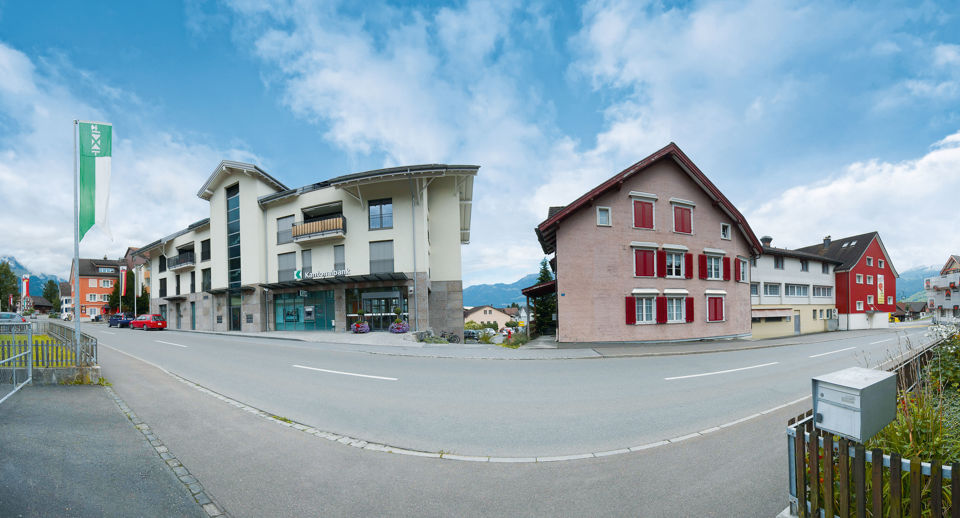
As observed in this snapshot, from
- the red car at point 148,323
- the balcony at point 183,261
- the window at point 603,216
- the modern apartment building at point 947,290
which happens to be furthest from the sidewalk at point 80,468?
the modern apartment building at point 947,290

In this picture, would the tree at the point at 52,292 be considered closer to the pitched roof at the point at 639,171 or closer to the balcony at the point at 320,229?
the balcony at the point at 320,229

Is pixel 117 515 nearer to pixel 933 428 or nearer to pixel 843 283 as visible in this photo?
pixel 933 428

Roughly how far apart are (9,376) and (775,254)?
44658 millimetres

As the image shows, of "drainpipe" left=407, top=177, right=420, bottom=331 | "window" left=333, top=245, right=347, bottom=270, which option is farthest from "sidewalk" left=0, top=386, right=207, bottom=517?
"window" left=333, top=245, right=347, bottom=270

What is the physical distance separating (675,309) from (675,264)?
256 centimetres

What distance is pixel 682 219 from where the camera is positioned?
72.9ft

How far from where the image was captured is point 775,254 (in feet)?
111

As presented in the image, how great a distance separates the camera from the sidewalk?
137 inches

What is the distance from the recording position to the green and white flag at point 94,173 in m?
9.12

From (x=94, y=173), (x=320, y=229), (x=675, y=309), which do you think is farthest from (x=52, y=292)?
(x=675, y=309)

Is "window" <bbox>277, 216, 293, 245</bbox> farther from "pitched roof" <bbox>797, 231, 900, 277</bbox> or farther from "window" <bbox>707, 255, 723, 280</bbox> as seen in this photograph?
"pitched roof" <bbox>797, 231, 900, 277</bbox>

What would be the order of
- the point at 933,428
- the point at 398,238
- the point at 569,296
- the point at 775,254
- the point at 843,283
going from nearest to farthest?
1. the point at 933,428
2. the point at 569,296
3. the point at 398,238
4. the point at 775,254
5. the point at 843,283

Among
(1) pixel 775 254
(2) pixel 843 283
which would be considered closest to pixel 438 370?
(1) pixel 775 254

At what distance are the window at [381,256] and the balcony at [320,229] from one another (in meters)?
2.50
